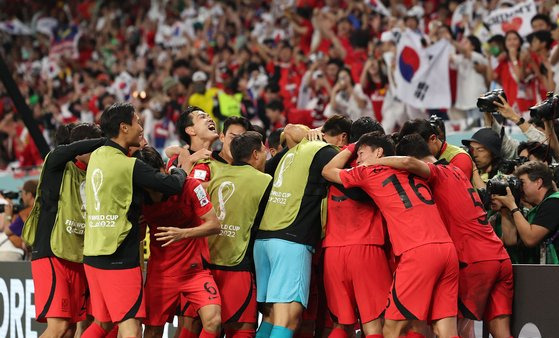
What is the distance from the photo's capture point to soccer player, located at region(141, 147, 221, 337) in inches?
294

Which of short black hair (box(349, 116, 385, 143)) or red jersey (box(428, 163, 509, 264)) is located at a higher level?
short black hair (box(349, 116, 385, 143))

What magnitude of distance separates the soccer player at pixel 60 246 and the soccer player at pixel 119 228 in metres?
0.74

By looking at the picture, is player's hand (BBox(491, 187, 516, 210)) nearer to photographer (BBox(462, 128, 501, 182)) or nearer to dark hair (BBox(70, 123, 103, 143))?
photographer (BBox(462, 128, 501, 182))

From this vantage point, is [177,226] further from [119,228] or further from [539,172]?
[539,172]

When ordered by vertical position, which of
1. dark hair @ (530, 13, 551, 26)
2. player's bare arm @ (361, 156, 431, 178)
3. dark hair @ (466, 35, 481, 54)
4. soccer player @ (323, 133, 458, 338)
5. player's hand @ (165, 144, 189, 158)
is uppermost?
dark hair @ (530, 13, 551, 26)

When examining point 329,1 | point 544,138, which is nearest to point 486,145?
point 544,138

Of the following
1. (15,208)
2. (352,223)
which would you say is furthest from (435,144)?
(15,208)

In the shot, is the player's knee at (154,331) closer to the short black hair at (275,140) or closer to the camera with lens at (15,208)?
the short black hair at (275,140)

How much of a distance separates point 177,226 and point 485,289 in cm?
232

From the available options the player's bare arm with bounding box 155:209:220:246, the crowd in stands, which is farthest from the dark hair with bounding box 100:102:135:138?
the crowd in stands

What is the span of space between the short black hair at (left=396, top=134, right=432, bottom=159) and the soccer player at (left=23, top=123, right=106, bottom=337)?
7.90 feet

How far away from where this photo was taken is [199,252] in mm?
7742

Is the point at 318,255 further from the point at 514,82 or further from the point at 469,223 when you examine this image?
the point at 514,82

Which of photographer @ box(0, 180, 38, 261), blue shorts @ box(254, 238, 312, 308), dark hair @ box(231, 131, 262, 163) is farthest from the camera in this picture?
photographer @ box(0, 180, 38, 261)
